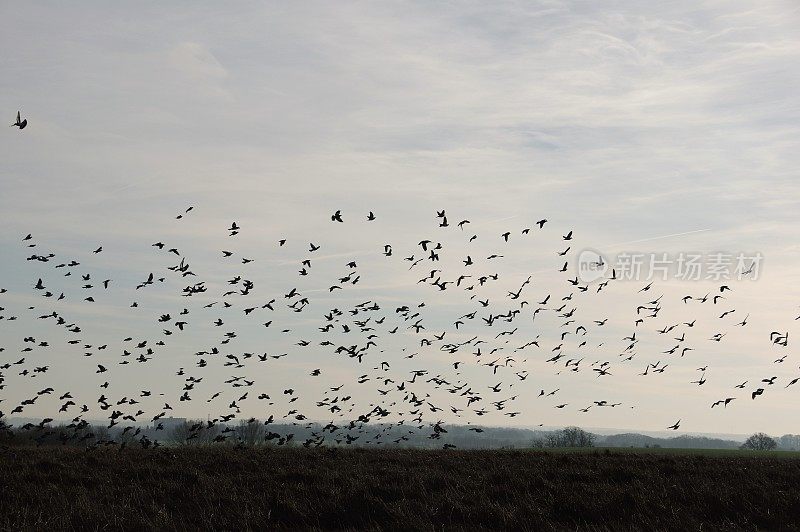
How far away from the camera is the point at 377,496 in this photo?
19031mm

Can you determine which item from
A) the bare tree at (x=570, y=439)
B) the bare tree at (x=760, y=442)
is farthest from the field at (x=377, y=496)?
the bare tree at (x=760, y=442)

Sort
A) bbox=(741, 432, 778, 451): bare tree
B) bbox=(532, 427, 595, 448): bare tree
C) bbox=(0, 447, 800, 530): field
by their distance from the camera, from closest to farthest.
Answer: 1. bbox=(0, 447, 800, 530): field
2. bbox=(532, 427, 595, 448): bare tree
3. bbox=(741, 432, 778, 451): bare tree

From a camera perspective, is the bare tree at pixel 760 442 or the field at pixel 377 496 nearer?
the field at pixel 377 496

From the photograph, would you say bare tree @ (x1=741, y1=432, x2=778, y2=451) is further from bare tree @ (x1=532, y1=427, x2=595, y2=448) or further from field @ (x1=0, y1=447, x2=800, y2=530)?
field @ (x1=0, y1=447, x2=800, y2=530)

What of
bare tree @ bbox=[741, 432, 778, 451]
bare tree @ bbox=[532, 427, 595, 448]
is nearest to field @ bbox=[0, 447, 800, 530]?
bare tree @ bbox=[532, 427, 595, 448]

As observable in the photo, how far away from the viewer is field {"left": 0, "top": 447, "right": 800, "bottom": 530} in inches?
601

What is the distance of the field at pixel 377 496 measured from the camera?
50.1 ft

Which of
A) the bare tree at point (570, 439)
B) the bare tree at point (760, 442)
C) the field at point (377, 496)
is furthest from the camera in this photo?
the bare tree at point (760, 442)

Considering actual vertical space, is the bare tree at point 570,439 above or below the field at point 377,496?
below

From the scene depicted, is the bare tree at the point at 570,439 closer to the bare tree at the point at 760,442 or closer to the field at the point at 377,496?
the bare tree at the point at 760,442

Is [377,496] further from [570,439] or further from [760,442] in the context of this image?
[760,442]

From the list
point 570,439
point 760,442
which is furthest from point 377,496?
point 760,442

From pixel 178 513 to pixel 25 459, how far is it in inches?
569

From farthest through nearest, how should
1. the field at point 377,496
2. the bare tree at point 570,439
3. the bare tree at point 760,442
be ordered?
1. the bare tree at point 760,442
2. the bare tree at point 570,439
3. the field at point 377,496
